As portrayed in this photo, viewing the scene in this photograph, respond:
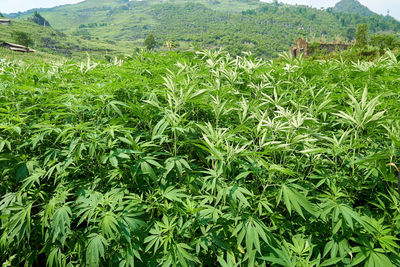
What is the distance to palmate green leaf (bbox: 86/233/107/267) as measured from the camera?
4.83ft

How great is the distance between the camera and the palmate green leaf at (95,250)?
1.47 meters

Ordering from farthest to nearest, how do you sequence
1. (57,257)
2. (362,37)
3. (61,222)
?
(362,37) → (57,257) → (61,222)

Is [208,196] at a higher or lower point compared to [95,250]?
higher

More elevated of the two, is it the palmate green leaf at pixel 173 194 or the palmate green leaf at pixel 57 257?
the palmate green leaf at pixel 173 194

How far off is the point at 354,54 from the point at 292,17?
669 ft

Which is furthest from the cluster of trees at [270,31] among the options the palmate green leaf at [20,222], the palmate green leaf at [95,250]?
the palmate green leaf at [95,250]

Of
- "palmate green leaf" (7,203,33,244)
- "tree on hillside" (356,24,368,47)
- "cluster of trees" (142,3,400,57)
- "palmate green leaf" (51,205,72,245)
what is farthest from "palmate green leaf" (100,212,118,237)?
"cluster of trees" (142,3,400,57)

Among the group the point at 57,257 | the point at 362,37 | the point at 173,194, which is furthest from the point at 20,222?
the point at 362,37

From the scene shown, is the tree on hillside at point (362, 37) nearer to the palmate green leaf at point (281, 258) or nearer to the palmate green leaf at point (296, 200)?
the palmate green leaf at point (296, 200)

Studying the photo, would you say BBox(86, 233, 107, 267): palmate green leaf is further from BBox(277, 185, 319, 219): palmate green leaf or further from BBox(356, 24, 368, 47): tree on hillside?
BBox(356, 24, 368, 47): tree on hillside

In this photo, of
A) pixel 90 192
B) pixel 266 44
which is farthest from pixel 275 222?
pixel 266 44

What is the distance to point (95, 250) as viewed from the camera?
1477mm

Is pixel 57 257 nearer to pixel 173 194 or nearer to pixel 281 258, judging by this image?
pixel 173 194

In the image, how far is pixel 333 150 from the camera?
162 cm
